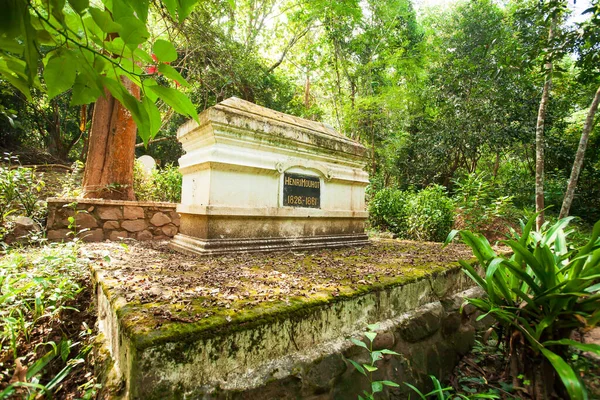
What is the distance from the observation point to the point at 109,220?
13.2ft

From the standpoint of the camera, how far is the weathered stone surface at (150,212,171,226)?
4.38 metres

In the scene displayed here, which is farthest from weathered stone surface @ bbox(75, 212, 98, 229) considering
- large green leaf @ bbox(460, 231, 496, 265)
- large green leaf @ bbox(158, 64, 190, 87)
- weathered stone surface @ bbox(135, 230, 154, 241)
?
large green leaf @ bbox(460, 231, 496, 265)

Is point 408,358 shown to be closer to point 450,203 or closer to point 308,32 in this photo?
point 450,203

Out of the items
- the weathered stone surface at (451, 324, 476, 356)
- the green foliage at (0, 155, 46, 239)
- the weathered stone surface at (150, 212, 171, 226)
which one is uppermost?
the green foliage at (0, 155, 46, 239)

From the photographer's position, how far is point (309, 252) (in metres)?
3.13

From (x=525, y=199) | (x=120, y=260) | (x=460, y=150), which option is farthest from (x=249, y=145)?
(x=525, y=199)

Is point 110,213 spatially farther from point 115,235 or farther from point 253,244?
point 253,244

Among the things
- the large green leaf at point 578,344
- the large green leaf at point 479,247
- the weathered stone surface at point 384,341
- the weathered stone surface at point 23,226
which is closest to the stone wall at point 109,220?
the weathered stone surface at point 23,226

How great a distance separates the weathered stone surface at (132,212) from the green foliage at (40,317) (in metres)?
1.83

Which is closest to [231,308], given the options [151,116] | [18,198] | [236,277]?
[236,277]

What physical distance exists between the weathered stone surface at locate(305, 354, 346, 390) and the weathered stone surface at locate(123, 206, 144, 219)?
150 inches

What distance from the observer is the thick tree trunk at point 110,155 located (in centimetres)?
463

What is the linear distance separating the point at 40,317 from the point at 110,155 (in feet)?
12.2

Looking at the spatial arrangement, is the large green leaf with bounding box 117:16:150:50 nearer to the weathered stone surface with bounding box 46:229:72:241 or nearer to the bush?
the weathered stone surface with bounding box 46:229:72:241
